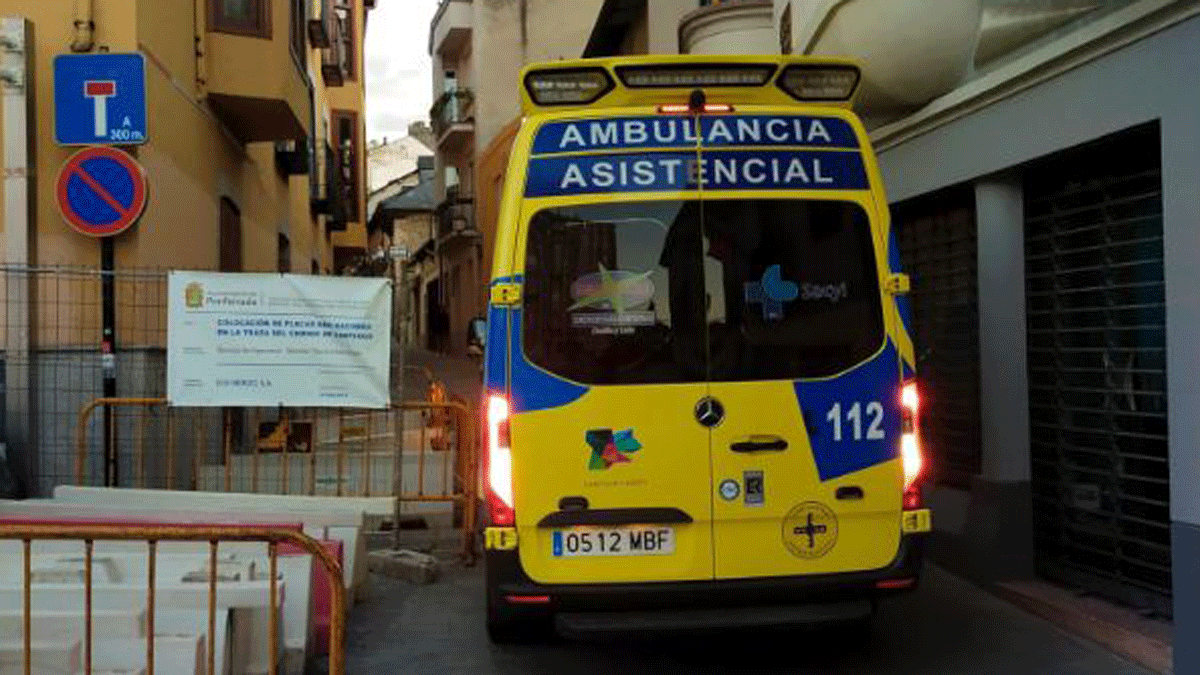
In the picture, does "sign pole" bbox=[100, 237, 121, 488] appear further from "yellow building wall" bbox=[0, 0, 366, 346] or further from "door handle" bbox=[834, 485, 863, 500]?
"door handle" bbox=[834, 485, 863, 500]

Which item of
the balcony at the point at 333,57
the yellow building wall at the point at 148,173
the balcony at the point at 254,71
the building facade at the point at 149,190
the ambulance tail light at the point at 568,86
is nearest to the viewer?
the ambulance tail light at the point at 568,86

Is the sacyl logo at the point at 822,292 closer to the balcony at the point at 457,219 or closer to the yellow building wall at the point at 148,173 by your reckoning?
the yellow building wall at the point at 148,173

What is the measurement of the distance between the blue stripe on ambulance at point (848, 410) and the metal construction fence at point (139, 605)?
1989 mm

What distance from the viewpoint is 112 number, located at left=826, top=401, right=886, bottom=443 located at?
4723mm

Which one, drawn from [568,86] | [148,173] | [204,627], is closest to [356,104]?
[148,173]

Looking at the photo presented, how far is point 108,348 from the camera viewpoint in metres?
8.14

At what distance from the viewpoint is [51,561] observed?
5246mm

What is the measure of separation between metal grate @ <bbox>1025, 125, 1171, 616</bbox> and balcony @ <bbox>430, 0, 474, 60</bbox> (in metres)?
28.5

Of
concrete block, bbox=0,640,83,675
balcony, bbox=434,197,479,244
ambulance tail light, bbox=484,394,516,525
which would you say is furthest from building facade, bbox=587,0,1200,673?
balcony, bbox=434,197,479,244

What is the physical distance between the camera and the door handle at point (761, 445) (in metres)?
4.69

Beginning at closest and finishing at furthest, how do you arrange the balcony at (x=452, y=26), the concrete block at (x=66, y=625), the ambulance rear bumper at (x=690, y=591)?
the concrete block at (x=66, y=625) → the ambulance rear bumper at (x=690, y=591) → the balcony at (x=452, y=26)

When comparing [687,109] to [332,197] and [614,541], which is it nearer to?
[614,541]

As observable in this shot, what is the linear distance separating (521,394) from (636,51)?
1590 centimetres

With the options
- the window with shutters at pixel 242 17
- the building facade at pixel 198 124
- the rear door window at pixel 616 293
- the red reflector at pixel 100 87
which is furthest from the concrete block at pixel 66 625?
the window with shutters at pixel 242 17
